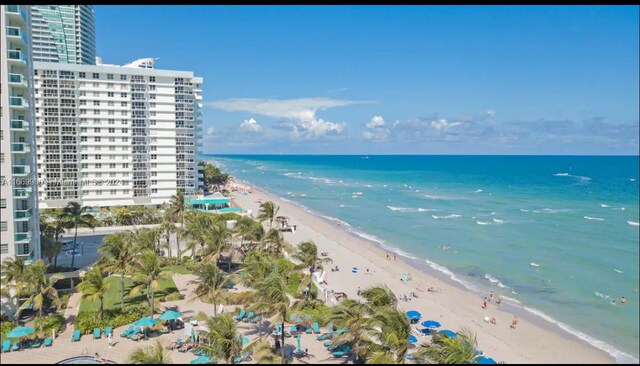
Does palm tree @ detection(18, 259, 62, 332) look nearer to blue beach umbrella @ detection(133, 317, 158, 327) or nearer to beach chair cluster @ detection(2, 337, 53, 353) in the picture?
beach chair cluster @ detection(2, 337, 53, 353)

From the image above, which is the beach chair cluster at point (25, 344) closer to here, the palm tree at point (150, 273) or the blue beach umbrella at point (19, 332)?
the blue beach umbrella at point (19, 332)

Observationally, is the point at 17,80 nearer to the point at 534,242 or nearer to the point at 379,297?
the point at 379,297

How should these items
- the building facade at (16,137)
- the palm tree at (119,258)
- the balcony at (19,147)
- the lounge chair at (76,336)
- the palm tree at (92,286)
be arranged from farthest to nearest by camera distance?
the palm tree at (119,258)
the balcony at (19,147)
the building facade at (16,137)
the palm tree at (92,286)
the lounge chair at (76,336)

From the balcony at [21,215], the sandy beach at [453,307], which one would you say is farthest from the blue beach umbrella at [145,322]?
the sandy beach at [453,307]

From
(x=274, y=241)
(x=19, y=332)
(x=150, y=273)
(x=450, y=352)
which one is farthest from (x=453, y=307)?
(x=19, y=332)

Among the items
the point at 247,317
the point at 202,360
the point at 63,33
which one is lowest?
the point at 247,317

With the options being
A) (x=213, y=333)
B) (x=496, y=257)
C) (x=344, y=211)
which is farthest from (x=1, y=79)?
(x=344, y=211)
